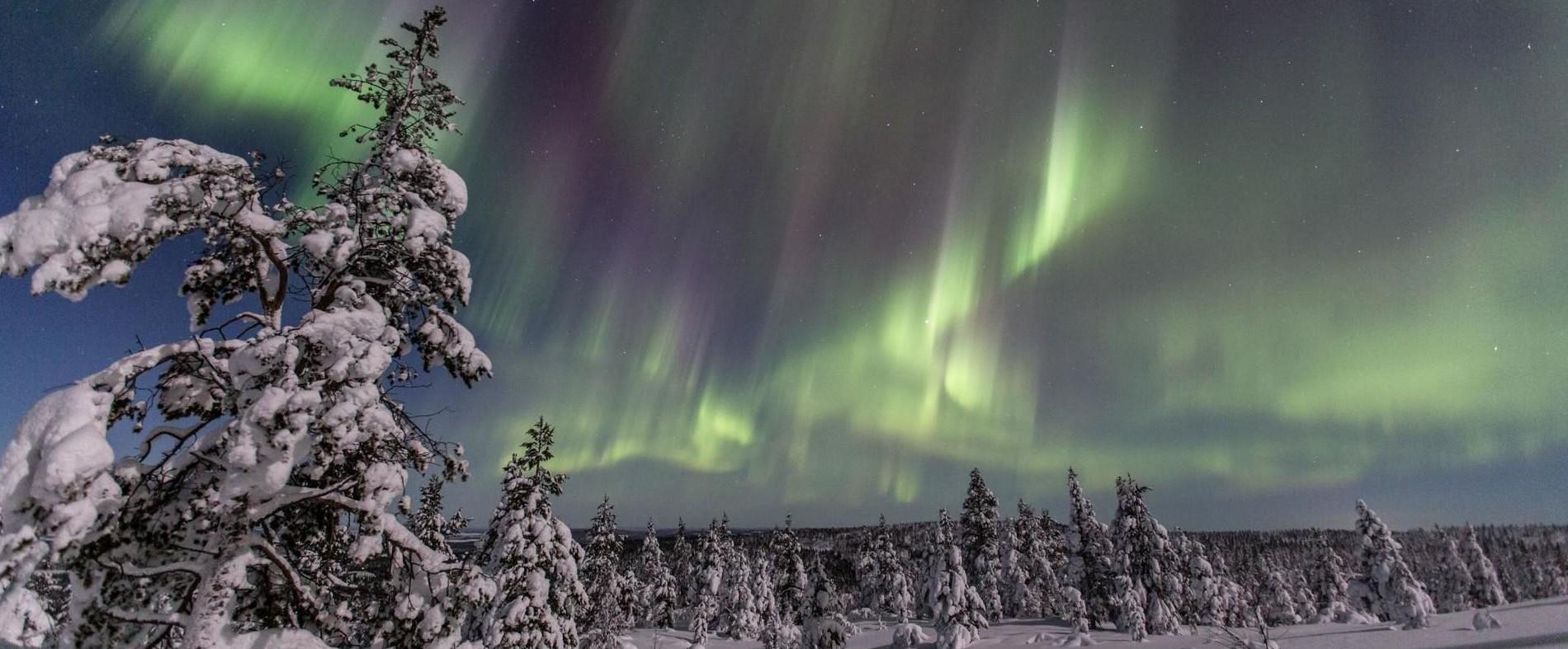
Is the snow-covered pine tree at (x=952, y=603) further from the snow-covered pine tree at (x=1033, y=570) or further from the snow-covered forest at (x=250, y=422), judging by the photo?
the snow-covered forest at (x=250, y=422)

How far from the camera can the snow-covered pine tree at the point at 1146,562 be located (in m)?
46.2

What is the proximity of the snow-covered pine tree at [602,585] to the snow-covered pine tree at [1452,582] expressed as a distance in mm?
93071

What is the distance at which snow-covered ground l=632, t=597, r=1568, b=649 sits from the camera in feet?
88.9

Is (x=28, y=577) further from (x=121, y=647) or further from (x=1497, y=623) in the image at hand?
(x=1497, y=623)

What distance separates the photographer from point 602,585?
43750mm

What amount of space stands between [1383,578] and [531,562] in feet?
195

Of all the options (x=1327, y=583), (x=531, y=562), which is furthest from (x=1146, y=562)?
(x=531, y=562)

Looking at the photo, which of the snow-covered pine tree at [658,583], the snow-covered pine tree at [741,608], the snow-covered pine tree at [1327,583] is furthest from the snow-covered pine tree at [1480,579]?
the snow-covered pine tree at [658,583]

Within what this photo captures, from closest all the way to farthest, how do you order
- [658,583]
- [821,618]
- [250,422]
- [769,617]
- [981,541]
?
[250,422] < [821,618] < [981,541] < [769,617] < [658,583]

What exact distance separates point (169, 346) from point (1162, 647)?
1817 inches

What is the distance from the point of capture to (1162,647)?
37.2 m

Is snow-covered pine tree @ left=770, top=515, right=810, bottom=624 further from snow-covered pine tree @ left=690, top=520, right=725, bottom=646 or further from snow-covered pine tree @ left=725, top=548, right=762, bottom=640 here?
snow-covered pine tree @ left=725, top=548, right=762, bottom=640

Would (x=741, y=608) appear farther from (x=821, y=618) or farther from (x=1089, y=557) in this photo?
(x=1089, y=557)

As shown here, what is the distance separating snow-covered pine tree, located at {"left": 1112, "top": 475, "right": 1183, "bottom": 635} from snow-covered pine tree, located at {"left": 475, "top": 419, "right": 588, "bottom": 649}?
41391 millimetres
